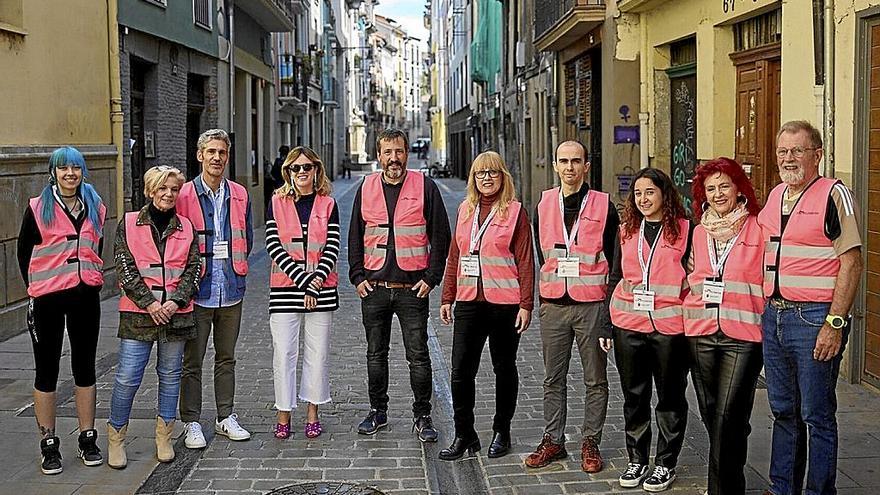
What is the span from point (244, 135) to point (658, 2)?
40.4 feet

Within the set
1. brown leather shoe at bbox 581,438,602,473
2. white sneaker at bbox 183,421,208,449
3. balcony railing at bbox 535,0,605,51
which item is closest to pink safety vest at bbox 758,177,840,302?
brown leather shoe at bbox 581,438,602,473

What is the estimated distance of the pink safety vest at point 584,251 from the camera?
587 cm

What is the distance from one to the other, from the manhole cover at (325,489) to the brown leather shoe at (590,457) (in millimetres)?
1226

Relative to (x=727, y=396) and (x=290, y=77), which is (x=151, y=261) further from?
(x=290, y=77)

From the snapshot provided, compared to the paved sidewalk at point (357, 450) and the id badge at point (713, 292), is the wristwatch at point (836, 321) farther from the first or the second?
the paved sidewalk at point (357, 450)

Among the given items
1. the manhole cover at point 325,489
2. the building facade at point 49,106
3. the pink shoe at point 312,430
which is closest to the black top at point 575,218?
the manhole cover at point 325,489

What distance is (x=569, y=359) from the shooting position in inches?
240

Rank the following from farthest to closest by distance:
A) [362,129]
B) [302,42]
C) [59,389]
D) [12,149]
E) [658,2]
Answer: [362,129] < [302,42] < [658,2] < [12,149] < [59,389]

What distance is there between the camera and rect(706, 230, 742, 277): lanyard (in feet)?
16.8

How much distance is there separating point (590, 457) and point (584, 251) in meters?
1.23

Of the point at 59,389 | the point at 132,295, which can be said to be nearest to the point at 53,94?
the point at 59,389

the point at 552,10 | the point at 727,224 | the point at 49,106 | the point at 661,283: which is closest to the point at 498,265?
the point at 661,283

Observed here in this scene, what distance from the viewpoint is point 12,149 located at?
10438mm

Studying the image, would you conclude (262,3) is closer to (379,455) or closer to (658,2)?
(658,2)
